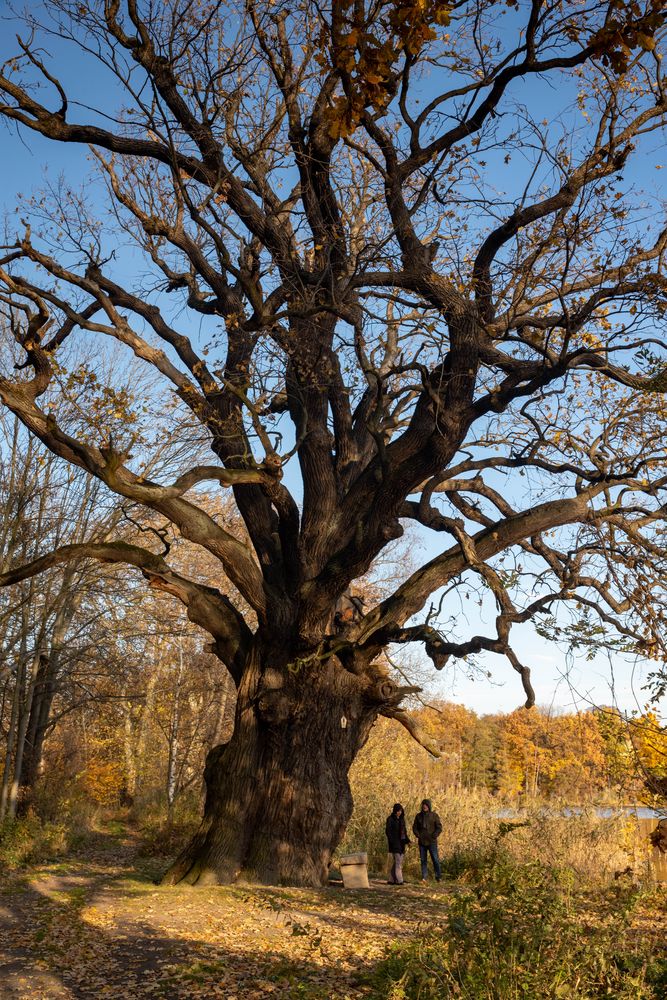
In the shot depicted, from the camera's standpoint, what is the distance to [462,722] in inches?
2124

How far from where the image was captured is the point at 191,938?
7535 mm

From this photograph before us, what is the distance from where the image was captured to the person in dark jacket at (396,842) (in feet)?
42.0

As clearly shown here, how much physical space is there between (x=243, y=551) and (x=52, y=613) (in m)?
8.60

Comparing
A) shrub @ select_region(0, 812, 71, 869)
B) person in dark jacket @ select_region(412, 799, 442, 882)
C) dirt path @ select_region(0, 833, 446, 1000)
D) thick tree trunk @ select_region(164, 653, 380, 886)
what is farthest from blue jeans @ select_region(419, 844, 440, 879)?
shrub @ select_region(0, 812, 71, 869)

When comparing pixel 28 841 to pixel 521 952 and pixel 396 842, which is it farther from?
pixel 521 952

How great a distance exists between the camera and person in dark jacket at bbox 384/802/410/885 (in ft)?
42.0

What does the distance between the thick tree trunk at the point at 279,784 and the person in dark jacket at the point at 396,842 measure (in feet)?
6.71

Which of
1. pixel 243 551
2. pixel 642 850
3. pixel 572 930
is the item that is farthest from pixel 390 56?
pixel 642 850

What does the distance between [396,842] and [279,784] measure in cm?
313

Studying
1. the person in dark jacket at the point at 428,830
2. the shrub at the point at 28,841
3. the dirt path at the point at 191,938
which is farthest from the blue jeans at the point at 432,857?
the shrub at the point at 28,841

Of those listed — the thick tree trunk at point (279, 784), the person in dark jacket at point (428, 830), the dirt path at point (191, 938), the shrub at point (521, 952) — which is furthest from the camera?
the person in dark jacket at point (428, 830)

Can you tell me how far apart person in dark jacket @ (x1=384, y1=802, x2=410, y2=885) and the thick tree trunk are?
205 centimetres

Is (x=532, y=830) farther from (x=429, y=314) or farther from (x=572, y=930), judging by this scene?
(x=572, y=930)

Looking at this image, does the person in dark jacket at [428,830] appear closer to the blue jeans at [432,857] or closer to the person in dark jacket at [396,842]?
the blue jeans at [432,857]
